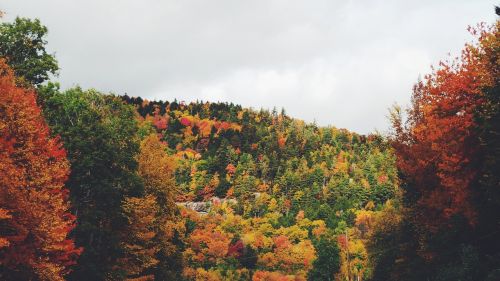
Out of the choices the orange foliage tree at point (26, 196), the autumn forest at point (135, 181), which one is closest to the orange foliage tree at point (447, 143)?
the autumn forest at point (135, 181)

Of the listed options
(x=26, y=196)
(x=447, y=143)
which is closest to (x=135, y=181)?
(x=26, y=196)

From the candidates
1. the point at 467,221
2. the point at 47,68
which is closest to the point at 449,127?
the point at 467,221

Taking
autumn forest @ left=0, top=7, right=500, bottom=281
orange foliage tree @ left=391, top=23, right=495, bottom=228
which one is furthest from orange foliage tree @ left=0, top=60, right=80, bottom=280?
orange foliage tree @ left=391, top=23, right=495, bottom=228

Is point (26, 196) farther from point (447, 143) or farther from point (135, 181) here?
point (447, 143)

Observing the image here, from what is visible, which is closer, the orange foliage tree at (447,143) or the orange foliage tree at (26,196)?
the orange foliage tree at (26,196)

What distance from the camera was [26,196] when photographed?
875 inches

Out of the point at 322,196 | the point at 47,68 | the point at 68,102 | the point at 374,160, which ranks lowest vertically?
the point at 68,102

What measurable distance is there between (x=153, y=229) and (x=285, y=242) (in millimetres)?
83796

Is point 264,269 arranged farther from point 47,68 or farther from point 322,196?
point 47,68

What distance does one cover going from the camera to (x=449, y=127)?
28391 millimetres

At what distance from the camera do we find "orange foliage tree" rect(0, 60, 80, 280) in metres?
21.4

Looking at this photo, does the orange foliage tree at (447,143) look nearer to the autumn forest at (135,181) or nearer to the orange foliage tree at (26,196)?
the autumn forest at (135,181)

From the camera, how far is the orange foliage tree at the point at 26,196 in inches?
841

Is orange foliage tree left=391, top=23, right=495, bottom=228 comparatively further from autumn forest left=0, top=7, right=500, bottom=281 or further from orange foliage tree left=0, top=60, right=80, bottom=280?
orange foliage tree left=0, top=60, right=80, bottom=280
